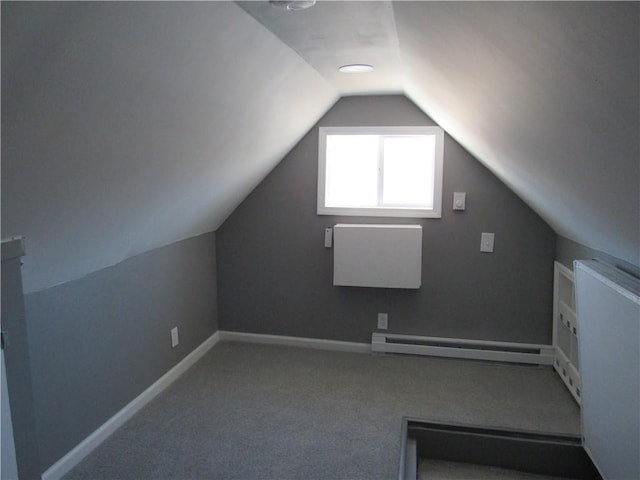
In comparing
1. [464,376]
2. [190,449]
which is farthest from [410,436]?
[190,449]

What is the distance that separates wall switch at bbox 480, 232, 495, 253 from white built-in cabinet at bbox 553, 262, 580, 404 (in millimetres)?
437

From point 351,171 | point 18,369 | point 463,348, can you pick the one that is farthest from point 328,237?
point 18,369

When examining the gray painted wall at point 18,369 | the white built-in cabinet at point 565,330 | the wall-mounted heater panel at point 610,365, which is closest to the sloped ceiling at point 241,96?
the wall-mounted heater panel at point 610,365

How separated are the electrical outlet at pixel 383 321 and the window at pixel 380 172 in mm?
761

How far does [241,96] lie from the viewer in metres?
2.00

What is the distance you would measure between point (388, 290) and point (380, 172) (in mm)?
889

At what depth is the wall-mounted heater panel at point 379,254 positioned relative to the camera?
329 centimetres

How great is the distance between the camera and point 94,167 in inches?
61.7

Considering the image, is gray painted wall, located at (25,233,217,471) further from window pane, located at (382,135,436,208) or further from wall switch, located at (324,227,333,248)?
window pane, located at (382,135,436,208)

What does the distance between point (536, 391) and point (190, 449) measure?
2.10 metres

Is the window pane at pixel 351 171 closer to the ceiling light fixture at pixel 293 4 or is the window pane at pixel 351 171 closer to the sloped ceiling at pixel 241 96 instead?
the sloped ceiling at pixel 241 96

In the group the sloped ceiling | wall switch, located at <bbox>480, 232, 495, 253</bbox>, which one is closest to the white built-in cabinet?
wall switch, located at <bbox>480, 232, 495, 253</bbox>

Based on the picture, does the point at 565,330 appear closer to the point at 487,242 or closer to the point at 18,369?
the point at 487,242

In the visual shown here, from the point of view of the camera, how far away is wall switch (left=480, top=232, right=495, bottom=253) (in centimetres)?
330
